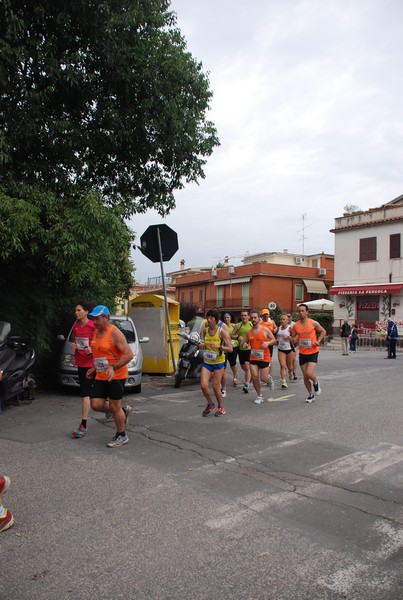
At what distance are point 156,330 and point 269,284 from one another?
3661cm

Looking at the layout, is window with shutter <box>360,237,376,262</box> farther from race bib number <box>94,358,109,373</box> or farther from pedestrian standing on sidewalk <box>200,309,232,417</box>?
race bib number <box>94,358,109,373</box>

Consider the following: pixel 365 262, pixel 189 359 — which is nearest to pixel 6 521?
pixel 189 359

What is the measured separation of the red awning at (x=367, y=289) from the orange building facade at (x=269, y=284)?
37.7 feet

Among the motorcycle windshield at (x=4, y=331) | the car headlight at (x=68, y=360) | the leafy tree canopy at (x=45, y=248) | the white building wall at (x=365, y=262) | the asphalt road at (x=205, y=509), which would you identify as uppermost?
the white building wall at (x=365, y=262)

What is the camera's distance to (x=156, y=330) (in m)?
12.9

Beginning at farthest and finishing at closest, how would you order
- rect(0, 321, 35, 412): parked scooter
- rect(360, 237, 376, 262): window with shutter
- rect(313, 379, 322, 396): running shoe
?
rect(360, 237, 376, 262): window with shutter < rect(313, 379, 322, 396): running shoe < rect(0, 321, 35, 412): parked scooter

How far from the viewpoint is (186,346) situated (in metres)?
11.7

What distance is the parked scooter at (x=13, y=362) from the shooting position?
782 cm

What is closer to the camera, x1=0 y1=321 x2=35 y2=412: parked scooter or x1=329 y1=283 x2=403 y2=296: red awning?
x1=0 y1=321 x2=35 y2=412: parked scooter

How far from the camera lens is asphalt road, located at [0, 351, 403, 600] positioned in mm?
3029

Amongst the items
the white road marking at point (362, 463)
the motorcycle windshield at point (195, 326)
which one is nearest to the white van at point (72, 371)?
the motorcycle windshield at point (195, 326)

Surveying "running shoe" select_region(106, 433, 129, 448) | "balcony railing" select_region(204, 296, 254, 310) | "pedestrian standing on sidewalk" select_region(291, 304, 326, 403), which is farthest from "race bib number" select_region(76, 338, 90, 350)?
"balcony railing" select_region(204, 296, 254, 310)

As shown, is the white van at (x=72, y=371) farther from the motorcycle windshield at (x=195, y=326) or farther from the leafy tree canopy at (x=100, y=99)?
the leafy tree canopy at (x=100, y=99)

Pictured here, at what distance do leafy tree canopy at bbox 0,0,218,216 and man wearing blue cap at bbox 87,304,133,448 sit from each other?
11.1ft
